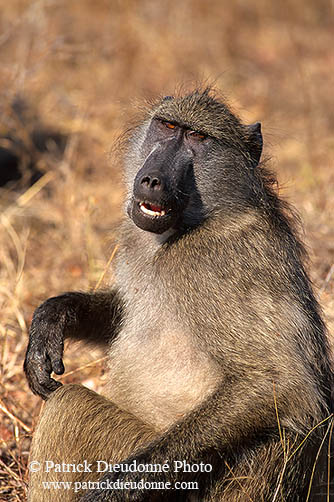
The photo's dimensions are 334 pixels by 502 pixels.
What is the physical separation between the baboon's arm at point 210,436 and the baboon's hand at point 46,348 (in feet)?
1.75

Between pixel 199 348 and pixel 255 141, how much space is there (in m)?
0.90

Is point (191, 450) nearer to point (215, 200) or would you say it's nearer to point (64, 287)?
point (215, 200)

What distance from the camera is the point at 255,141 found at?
119 inches

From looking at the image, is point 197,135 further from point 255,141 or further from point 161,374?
point 161,374

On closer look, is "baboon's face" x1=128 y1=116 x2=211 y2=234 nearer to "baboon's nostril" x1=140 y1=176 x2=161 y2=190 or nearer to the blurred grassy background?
"baboon's nostril" x1=140 y1=176 x2=161 y2=190

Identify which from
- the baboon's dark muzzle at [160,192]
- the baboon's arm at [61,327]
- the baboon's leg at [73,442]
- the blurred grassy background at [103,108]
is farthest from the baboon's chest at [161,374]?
the blurred grassy background at [103,108]

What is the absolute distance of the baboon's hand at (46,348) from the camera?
2838 mm

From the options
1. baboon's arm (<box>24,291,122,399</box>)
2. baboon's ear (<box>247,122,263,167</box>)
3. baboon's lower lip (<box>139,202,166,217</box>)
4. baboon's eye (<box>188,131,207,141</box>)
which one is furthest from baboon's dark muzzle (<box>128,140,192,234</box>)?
baboon's arm (<box>24,291,122,399</box>)

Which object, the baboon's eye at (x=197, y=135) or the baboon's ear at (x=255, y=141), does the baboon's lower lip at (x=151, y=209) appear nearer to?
the baboon's eye at (x=197, y=135)

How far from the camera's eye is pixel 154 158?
2.80 meters

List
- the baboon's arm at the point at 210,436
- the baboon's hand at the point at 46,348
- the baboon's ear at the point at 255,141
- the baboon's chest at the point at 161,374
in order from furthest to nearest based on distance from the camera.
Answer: the baboon's ear at the point at 255,141
the baboon's hand at the point at 46,348
the baboon's chest at the point at 161,374
the baboon's arm at the point at 210,436

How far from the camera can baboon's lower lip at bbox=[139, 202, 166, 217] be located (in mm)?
2668

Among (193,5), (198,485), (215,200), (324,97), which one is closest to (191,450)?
(198,485)

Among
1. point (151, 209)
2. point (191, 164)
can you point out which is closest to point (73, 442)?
point (151, 209)
